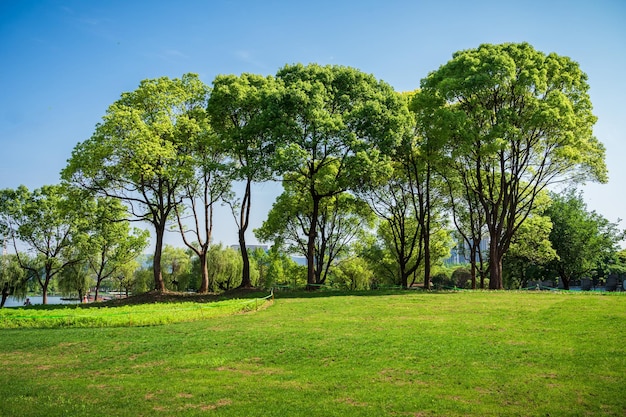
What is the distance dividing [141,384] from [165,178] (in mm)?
24261

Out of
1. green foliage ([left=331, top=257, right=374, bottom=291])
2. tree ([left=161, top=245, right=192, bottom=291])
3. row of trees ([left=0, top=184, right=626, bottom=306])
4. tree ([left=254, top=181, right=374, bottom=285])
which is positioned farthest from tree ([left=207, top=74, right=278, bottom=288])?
tree ([left=161, top=245, right=192, bottom=291])

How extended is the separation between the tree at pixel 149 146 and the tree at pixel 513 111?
17247 mm

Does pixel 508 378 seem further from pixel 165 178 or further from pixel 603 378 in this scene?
pixel 165 178

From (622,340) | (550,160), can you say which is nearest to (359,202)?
(550,160)

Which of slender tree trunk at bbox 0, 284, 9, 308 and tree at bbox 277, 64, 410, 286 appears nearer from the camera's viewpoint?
tree at bbox 277, 64, 410, 286

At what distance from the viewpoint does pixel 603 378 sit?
10.6 metres

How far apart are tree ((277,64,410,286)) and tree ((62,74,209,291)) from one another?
24.2 feet

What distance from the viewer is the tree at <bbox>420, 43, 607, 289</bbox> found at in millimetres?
28781

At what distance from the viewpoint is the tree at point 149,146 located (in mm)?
31156

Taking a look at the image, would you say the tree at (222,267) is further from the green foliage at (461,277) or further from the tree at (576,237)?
the green foliage at (461,277)

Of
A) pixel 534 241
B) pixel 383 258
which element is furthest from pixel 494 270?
pixel 383 258

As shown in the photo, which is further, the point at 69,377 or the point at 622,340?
the point at 622,340

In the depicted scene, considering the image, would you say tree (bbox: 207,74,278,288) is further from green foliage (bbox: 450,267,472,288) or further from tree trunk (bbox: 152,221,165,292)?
green foliage (bbox: 450,267,472,288)

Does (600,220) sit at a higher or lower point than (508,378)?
higher
